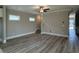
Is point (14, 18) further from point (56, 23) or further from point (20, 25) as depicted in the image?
point (56, 23)

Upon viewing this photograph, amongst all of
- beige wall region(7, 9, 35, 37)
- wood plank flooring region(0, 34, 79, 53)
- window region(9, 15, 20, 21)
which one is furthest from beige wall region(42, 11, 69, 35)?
window region(9, 15, 20, 21)

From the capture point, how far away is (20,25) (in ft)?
21.9

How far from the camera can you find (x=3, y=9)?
14.5 feet

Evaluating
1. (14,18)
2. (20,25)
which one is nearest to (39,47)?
(14,18)

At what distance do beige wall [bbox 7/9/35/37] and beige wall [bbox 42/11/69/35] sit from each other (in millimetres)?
1256

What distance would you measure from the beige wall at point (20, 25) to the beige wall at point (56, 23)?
A: 1256 millimetres

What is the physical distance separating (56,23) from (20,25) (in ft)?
8.70

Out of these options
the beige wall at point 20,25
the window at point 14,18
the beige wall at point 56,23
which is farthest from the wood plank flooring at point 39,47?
the beige wall at point 56,23

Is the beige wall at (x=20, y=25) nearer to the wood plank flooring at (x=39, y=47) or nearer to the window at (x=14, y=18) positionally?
the window at (x=14, y=18)

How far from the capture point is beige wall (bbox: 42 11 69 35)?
21.4 feet
